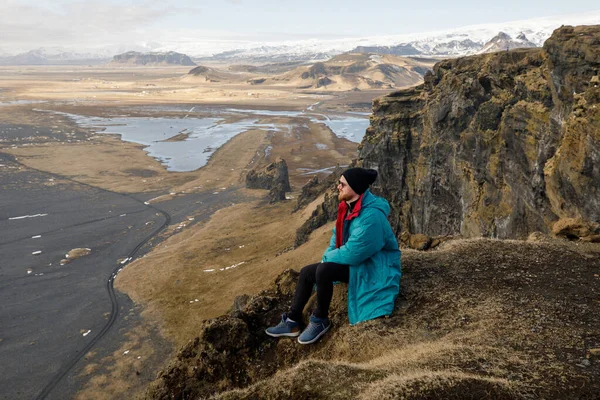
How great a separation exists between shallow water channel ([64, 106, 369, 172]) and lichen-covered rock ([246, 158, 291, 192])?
19.3 meters

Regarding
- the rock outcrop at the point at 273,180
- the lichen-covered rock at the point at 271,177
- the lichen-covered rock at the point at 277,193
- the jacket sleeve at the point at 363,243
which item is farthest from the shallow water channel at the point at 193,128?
the jacket sleeve at the point at 363,243

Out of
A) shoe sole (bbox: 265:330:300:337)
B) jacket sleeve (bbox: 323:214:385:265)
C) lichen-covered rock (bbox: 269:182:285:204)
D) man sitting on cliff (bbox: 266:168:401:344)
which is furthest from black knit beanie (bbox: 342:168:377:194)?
lichen-covered rock (bbox: 269:182:285:204)

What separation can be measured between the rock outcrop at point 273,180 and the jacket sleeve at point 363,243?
56.7 meters

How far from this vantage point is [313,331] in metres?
8.93

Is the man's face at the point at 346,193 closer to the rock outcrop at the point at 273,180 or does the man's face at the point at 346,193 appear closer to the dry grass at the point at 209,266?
the dry grass at the point at 209,266

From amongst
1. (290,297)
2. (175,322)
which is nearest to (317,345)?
(290,297)

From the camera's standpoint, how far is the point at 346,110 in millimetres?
182875

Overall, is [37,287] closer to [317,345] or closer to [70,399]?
[70,399]

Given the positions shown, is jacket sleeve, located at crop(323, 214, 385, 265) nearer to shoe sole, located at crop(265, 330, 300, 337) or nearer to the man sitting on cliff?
the man sitting on cliff

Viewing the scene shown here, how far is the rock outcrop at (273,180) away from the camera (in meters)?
65.9

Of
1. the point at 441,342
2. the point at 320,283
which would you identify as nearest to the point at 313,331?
the point at 320,283

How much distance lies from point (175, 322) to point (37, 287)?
16.3 metres

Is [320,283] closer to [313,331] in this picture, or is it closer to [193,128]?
[313,331]

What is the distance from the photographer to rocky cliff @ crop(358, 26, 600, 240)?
2066cm
